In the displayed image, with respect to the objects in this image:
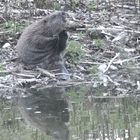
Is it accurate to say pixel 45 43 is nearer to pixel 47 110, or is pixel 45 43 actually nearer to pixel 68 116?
pixel 47 110

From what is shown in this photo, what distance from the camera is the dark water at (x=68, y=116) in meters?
6.50

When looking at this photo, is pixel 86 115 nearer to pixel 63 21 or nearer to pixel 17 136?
pixel 17 136

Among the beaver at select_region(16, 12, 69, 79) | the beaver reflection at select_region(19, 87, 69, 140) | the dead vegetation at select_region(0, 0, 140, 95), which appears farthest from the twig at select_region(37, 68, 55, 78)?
the beaver reflection at select_region(19, 87, 69, 140)

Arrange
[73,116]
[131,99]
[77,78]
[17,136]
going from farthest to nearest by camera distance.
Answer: [77,78], [131,99], [73,116], [17,136]

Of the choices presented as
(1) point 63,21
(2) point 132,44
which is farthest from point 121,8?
(1) point 63,21

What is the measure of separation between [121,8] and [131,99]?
5.05 metres

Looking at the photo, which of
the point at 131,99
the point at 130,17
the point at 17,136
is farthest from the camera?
the point at 130,17

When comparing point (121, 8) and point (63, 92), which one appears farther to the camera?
point (121, 8)

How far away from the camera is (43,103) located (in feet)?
27.1

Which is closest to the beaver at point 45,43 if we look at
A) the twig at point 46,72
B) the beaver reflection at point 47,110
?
the twig at point 46,72

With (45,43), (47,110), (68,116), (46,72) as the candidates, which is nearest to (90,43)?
(45,43)

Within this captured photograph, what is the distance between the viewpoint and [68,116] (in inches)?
291

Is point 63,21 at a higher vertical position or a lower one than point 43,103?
higher

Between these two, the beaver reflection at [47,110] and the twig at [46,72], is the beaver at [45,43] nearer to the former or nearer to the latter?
the twig at [46,72]
